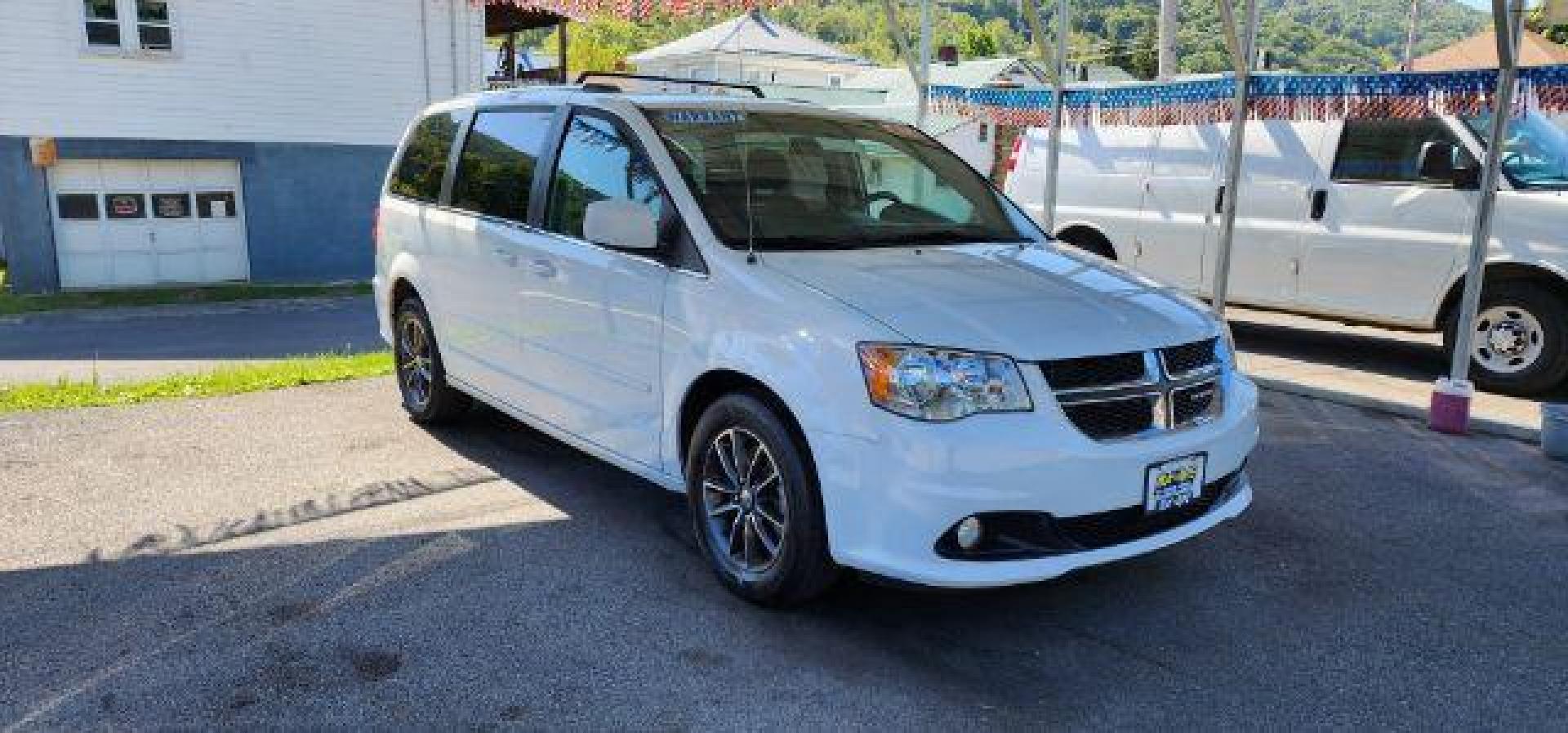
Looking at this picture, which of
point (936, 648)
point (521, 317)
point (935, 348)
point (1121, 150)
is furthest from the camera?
point (1121, 150)

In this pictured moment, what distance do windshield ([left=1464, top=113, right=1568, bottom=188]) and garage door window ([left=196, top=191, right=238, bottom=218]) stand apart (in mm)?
19109

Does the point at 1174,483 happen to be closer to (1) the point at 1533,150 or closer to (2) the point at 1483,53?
(1) the point at 1533,150

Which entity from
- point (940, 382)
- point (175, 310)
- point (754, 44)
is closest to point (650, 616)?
point (940, 382)

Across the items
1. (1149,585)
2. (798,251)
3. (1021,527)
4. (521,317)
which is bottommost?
(1149,585)

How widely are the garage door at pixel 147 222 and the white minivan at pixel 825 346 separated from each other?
54.2 ft

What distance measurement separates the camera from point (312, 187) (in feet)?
67.1

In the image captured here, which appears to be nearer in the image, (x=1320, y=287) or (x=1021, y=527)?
(x=1021, y=527)

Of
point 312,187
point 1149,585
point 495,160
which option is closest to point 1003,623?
point 1149,585

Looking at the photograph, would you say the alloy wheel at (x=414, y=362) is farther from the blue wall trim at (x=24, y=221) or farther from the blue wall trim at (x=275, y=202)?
the blue wall trim at (x=24, y=221)

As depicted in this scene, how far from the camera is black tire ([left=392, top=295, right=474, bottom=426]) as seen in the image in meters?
5.86

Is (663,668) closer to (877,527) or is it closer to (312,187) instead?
(877,527)

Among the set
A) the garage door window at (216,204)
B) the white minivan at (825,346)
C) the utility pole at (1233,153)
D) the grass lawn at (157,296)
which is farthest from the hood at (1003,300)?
the garage door window at (216,204)

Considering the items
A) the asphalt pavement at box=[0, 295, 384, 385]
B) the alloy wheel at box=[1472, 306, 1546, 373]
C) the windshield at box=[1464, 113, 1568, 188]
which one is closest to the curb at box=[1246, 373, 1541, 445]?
the alloy wheel at box=[1472, 306, 1546, 373]

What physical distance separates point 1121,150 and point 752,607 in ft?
23.5
